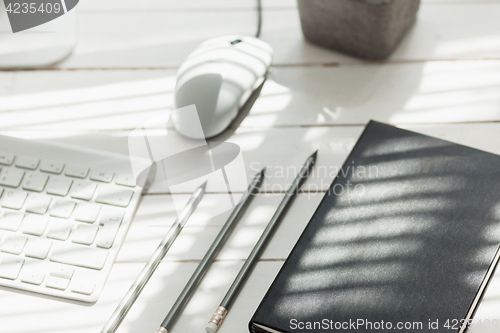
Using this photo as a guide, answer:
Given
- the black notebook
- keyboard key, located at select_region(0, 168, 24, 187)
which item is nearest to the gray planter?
the black notebook

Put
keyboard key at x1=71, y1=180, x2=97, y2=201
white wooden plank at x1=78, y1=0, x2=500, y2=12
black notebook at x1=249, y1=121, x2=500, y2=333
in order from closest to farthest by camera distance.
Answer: black notebook at x1=249, y1=121, x2=500, y2=333, keyboard key at x1=71, y1=180, x2=97, y2=201, white wooden plank at x1=78, y1=0, x2=500, y2=12

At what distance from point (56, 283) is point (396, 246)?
36cm

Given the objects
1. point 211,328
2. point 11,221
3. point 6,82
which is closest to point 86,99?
point 6,82

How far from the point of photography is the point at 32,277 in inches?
22.0

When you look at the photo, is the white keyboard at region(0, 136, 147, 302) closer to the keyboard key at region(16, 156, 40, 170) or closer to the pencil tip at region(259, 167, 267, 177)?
the keyboard key at region(16, 156, 40, 170)

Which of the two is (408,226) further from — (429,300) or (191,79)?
(191,79)

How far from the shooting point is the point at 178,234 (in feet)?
2.01

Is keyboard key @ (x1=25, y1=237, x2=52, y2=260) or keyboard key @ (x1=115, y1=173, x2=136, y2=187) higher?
keyboard key @ (x1=115, y1=173, x2=136, y2=187)

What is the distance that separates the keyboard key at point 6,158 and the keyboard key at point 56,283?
0.17m

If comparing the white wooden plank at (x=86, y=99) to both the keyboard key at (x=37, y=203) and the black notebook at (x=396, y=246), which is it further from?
the black notebook at (x=396, y=246)

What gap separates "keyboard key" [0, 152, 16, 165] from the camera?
0.64 metres

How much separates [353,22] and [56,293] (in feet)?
1.71

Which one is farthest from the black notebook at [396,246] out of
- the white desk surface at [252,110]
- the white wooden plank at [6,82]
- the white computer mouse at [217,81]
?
the white wooden plank at [6,82]

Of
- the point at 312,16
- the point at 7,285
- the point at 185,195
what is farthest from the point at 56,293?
the point at 312,16
